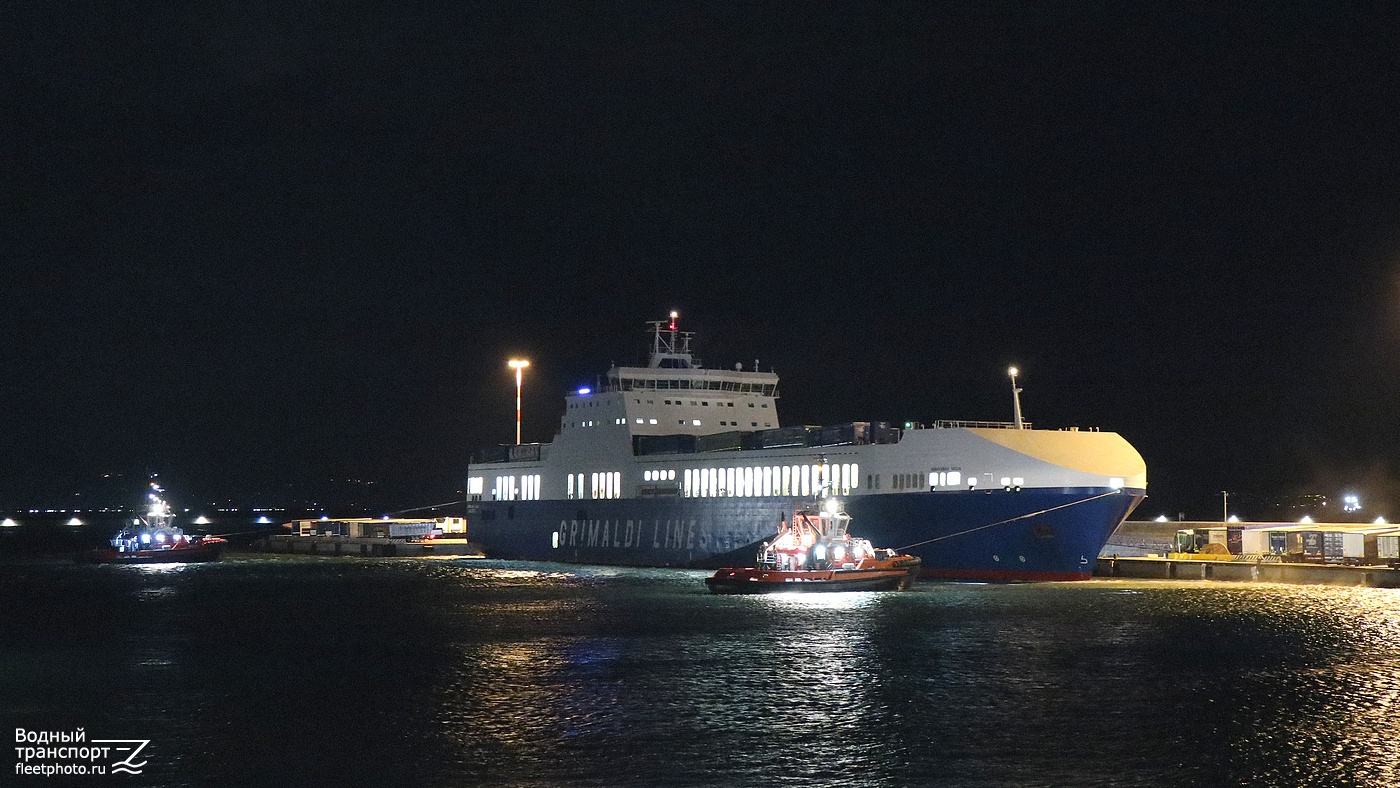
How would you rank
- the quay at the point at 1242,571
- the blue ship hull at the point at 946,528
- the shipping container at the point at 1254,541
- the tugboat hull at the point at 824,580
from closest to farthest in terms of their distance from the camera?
the tugboat hull at the point at 824,580 → the blue ship hull at the point at 946,528 → the quay at the point at 1242,571 → the shipping container at the point at 1254,541

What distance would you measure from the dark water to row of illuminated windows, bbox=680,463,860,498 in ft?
26.0

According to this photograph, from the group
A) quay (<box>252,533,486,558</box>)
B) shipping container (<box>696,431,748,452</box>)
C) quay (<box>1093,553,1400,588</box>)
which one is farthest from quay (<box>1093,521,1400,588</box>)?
quay (<box>252,533,486,558</box>)

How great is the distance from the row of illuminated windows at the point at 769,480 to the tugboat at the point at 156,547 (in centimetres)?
3930

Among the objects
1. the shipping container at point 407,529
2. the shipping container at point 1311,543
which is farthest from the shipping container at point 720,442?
the shipping container at point 407,529

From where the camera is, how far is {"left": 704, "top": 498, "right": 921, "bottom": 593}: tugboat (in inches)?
2180

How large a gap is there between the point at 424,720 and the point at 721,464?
41505 millimetres

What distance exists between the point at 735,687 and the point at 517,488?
57462mm

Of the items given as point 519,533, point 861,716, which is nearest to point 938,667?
point 861,716

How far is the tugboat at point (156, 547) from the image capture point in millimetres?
94000

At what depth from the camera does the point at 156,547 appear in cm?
9512

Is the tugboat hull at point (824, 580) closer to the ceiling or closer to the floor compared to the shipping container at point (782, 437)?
closer to the floor

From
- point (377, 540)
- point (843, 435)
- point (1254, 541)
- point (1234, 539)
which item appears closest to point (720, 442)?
point (843, 435)

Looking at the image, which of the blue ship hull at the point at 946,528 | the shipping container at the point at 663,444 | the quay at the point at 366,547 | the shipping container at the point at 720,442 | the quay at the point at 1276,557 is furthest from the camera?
the quay at the point at 366,547

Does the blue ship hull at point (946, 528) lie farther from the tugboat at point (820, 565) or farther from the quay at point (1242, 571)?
the quay at point (1242, 571)
